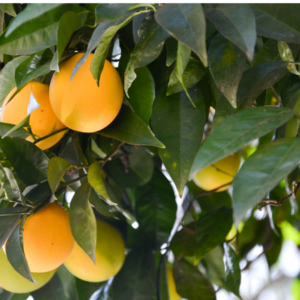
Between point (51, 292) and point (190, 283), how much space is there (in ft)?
0.90

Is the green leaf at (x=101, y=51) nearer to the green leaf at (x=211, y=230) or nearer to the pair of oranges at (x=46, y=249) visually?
the pair of oranges at (x=46, y=249)

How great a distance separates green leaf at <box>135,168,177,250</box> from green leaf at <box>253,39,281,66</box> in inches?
16.8

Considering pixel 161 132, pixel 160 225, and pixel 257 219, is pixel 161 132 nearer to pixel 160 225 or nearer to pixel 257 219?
pixel 160 225

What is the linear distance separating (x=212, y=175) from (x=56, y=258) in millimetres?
445

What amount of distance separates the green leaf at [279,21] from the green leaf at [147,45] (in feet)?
0.34

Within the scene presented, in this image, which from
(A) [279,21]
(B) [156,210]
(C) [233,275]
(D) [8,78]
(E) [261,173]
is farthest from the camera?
(B) [156,210]

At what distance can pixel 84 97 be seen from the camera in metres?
0.40

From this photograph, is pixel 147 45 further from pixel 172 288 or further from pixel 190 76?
pixel 172 288

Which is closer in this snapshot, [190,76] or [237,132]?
[237,132]

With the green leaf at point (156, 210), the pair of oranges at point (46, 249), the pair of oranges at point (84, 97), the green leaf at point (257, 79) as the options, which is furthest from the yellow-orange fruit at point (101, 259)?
the green leaf at point (257, 79)

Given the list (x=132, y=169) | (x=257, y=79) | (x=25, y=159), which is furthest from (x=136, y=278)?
(x=257, y=79)

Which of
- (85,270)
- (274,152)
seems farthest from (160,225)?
(274,152)

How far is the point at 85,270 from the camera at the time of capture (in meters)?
0.56

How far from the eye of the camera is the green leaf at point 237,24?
10.6 inches
